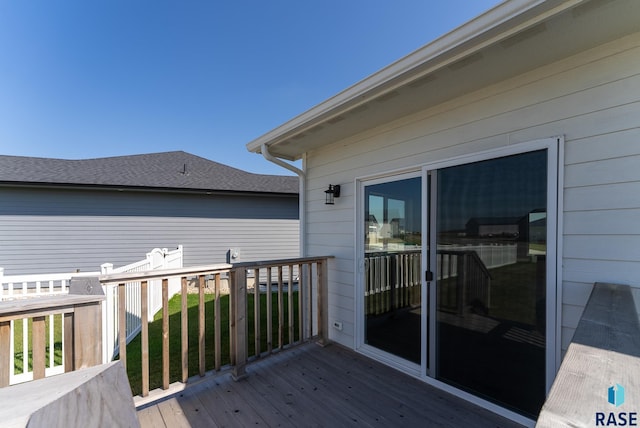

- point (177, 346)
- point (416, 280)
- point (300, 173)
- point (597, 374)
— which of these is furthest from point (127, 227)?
point (597, 374)

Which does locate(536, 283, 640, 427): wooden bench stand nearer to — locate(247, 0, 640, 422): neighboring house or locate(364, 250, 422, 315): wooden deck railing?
locate(247, 0, 640, 422): neighboring house

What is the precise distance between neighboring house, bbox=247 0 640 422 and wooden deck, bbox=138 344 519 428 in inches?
8.1

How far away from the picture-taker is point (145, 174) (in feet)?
26.9

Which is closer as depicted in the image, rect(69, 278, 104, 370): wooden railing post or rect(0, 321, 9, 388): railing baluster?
rect(0, 321, 9, 388): railing baluster

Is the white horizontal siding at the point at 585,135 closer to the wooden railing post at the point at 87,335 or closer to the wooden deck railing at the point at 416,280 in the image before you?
the wooden deck railing at the point at 416,280

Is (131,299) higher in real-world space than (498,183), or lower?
lower

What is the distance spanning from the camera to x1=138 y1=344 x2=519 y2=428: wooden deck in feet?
6.75

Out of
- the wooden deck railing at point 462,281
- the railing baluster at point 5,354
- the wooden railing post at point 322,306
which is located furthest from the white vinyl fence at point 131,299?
the wooden deck railing at point 462,281

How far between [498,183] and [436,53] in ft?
3.59

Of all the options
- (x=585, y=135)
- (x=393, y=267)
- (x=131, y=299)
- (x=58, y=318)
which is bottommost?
(x=58, y=318)

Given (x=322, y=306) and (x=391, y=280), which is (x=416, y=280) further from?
(x=322, y=306)

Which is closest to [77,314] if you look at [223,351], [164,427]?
[164,427]

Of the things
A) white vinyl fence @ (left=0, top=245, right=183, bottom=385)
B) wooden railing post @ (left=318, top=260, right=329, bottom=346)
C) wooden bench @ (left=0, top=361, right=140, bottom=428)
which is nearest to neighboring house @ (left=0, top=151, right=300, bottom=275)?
white vinyl fence @ (left=0, top=245, right=183, bottom=385)

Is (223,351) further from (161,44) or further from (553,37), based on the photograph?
(161,44)
